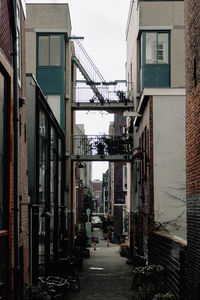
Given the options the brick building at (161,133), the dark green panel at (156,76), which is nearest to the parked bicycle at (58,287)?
the brick building at (161,133)

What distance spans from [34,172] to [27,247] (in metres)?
2.60

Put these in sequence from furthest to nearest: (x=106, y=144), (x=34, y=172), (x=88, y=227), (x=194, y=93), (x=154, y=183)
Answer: (x=88, y=227), (x=106, y=144), (x=154, y=183), (x=34, y=172), (x=194, y=93)

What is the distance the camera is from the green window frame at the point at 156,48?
32500 mm

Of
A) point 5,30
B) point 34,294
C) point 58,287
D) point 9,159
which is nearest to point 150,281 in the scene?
point 58,287

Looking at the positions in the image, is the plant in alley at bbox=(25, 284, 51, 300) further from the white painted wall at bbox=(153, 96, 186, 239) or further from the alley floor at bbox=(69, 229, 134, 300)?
the white painted wall at bbox=(153, 96, 186, 239)

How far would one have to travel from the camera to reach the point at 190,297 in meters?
13.5

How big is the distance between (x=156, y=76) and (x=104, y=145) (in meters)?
5.20

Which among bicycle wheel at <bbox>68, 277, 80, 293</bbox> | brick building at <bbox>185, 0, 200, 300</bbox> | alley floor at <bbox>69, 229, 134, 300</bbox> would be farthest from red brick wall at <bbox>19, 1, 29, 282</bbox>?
brick building at <bbox>185, 0, 200, 300</bbox>

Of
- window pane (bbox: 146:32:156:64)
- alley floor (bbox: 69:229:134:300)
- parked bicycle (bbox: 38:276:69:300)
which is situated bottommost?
alley floor (bbox: 69:229:134:300)

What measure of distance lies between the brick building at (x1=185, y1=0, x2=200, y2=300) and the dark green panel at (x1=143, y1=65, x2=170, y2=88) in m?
17.9

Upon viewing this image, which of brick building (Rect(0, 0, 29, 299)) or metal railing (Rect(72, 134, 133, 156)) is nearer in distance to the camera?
brick building (Rect(0, 0, 29, 299))

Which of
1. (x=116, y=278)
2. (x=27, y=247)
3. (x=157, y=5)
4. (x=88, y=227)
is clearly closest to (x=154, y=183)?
(x=116, y=278)

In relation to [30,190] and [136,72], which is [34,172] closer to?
[30,190]

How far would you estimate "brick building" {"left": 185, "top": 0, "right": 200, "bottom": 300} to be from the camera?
13047mm
